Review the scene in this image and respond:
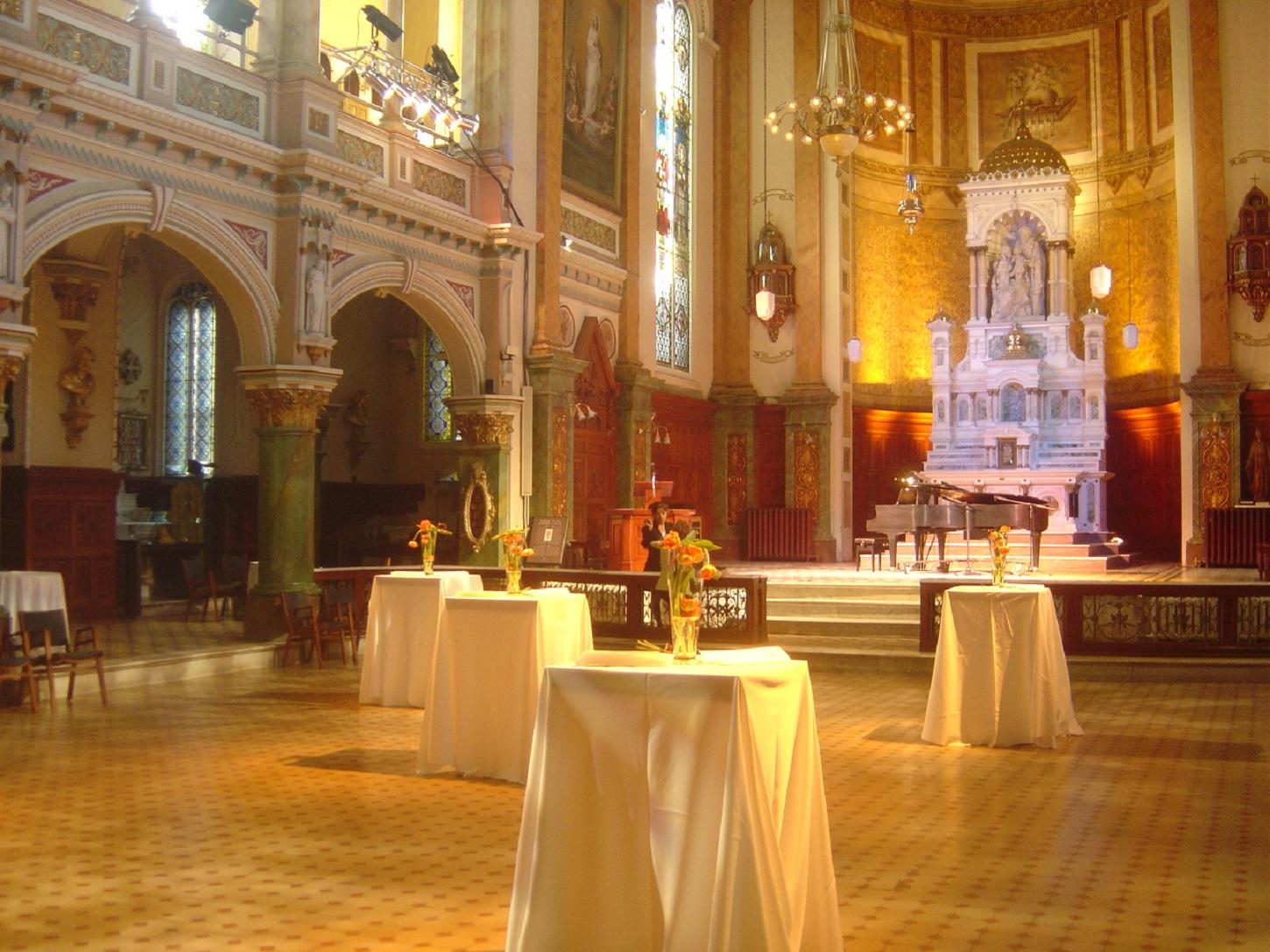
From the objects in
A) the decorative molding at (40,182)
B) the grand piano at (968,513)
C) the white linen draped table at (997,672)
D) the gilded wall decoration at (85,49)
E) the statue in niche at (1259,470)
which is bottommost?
the white linen draped table at (997,672)

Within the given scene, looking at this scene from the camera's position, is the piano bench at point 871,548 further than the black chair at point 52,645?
Yes

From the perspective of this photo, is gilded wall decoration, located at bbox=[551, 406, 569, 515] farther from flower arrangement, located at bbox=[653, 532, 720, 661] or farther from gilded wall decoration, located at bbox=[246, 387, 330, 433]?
flower arrangement, located at bbox=[653, 532, 720, 661]

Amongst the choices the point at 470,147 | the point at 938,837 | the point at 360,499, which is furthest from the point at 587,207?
the point at 938,837

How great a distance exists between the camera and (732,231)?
73.7 feet

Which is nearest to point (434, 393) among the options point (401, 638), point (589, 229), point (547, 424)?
point (589, 229)

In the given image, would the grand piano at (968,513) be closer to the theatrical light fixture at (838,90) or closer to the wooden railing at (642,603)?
the wooden railing at (642,603)

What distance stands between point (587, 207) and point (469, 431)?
161 inches

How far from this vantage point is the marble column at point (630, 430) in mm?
18750

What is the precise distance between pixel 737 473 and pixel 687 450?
1222 millimetres

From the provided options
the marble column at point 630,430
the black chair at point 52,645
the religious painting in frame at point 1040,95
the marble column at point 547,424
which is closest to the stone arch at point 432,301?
the marble column at point 547,424

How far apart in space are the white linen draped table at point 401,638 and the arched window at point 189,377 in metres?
8.56

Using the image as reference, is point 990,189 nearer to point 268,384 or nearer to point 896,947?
point 268,384

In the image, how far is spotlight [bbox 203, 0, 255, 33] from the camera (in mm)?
12242

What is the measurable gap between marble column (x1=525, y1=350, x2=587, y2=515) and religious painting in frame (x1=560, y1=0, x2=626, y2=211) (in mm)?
2782
